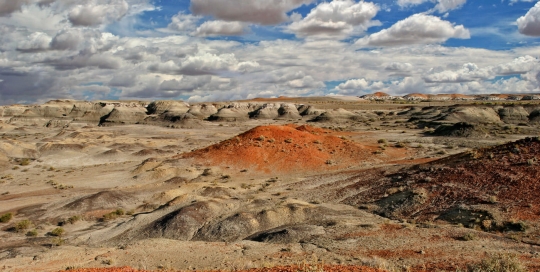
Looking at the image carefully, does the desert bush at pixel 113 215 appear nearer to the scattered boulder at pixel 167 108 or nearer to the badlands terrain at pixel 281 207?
the badlands terrain at pixel 281 207

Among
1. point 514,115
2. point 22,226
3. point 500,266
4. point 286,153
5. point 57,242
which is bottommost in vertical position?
point 22,226

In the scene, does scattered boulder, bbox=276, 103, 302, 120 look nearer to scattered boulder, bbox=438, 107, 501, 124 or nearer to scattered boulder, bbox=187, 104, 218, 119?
scattered boulder, bbox=187, 104, 218, 119

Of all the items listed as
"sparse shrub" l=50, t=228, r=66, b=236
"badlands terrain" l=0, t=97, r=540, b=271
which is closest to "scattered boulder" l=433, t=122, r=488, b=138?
"badlands terrain" l=0, t=97, r=540, b=271

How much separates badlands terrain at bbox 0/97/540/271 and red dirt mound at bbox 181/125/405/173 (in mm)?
206

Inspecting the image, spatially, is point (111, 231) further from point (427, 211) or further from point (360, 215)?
point (427, 211)

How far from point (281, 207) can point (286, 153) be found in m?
20.0

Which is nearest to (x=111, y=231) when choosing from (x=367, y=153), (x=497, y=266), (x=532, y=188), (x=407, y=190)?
(x=407, y=190)

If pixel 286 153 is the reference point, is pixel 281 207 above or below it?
below

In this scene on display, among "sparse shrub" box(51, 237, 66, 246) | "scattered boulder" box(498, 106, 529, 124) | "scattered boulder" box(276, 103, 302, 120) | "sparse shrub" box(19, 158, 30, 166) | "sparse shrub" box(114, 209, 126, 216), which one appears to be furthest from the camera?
"scattered boulder" box(276, 103, 302, 120)

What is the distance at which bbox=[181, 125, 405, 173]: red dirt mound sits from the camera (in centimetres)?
4141

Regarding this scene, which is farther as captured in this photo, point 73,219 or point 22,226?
point 73,219

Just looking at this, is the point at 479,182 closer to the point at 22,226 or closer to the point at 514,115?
the point at 22,226

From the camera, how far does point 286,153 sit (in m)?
43.7

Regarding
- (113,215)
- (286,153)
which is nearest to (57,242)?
(113,215)
